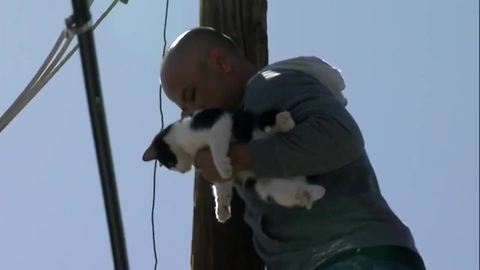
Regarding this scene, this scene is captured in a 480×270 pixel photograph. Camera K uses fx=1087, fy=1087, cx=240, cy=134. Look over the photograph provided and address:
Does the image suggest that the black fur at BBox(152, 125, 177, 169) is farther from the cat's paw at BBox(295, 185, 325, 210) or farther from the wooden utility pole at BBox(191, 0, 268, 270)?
the wooden utility pole at BBox(191, 0, 268, 270)

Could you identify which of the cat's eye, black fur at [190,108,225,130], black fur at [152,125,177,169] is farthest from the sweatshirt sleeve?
the cat's eye

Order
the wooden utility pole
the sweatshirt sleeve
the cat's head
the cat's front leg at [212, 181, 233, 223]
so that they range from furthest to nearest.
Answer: the wooden utility pole, the cat's front leg at [212, 181, 233, 223], the cat's head, the sweatshirt sleeve

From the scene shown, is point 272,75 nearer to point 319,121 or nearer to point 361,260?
point 319,121

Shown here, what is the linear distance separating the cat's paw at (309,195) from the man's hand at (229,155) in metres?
0.15

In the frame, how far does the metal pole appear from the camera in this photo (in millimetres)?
2404

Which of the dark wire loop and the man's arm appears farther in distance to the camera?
the man's arm

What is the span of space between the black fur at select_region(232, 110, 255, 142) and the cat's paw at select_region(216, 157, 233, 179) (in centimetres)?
7

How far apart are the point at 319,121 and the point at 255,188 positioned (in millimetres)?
276

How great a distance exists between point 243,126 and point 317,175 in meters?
0.23

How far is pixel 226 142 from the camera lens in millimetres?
2783

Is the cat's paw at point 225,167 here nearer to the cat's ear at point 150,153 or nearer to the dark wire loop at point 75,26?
the cat's ear at point 150,153

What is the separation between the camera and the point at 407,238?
277cm

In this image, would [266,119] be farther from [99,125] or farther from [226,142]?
[99,125]

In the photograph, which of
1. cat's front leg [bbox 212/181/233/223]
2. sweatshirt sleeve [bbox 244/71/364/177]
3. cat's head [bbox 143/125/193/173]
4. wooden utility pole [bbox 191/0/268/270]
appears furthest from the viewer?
wooden utility pole [bbox 191/0/268/270]
